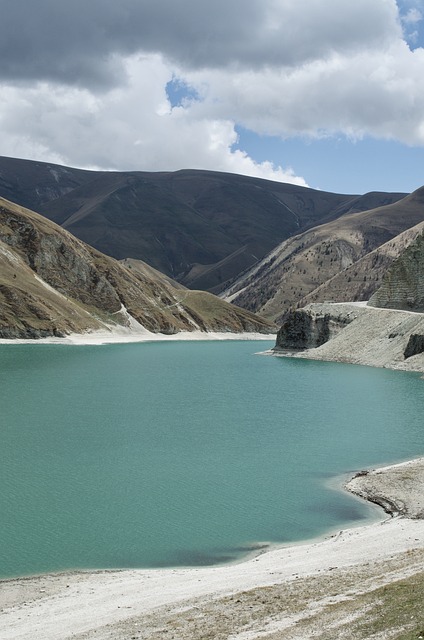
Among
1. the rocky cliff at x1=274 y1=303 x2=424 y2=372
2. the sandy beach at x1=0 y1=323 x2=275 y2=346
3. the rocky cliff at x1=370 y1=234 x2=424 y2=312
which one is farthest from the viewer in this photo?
the sandy beach at x1=0 y1=323 x2=275 y2=346

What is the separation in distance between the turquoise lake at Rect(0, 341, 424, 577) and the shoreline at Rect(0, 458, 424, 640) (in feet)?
7.89

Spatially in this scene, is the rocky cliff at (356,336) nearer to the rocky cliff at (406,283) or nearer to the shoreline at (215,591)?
the rocky cliff at (406,283)

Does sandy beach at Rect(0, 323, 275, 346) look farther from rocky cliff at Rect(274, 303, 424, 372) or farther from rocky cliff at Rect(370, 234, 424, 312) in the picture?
rocky cliff at Rect(370, 234, 424, 312)

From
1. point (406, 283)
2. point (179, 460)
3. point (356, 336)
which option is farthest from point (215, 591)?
point (406, 283)

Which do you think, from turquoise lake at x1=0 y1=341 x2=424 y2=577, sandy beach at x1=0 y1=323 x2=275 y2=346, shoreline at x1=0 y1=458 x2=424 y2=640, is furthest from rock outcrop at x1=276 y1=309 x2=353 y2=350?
shoreline at x1=0 y1=458 x2=424 y2=640

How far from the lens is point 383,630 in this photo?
15742 millimetres

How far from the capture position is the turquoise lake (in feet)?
96.4

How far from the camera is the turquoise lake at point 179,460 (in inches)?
1157

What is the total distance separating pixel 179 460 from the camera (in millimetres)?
43969

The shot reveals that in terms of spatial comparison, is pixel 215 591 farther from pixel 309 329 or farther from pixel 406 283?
pixel 309 329

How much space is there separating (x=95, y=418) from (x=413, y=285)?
87843mm

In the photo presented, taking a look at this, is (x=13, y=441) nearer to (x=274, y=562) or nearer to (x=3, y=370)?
(x=274, y=562)

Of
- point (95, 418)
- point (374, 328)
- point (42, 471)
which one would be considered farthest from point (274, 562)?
point (374, 328)

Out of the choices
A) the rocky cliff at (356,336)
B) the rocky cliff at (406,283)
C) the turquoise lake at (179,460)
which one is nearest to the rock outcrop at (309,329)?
the rocky cliff at (356,336)
